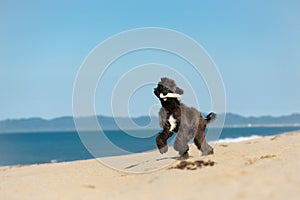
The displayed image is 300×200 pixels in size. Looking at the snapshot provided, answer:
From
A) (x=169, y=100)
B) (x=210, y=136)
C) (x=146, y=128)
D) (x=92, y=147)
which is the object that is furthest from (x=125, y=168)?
(x=92, y=147)

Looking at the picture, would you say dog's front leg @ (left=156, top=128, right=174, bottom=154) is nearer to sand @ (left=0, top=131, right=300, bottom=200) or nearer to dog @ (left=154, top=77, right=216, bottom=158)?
dog @ (left=154, top=77, right=216, bottom=158)

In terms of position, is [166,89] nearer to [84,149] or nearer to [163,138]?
[163,138]

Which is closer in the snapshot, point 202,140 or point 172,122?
point 172,122

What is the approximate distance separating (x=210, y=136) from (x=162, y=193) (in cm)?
636

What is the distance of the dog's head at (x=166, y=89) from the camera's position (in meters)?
10.8

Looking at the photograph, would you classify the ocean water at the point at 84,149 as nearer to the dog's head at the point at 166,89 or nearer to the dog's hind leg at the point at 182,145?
the dog's hind leg at the point at 182,145

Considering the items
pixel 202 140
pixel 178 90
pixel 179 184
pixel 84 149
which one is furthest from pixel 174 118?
pixel 84 149

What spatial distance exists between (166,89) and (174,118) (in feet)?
2.64

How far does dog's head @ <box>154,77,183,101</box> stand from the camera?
1083cm

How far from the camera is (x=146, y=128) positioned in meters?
11.6

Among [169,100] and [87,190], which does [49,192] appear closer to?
[87,190]

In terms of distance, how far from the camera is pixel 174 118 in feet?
36.4

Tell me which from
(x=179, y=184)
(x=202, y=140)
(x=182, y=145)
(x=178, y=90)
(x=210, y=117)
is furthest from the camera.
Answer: (x=210, y=117)

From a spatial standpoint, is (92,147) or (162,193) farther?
(92,147)
